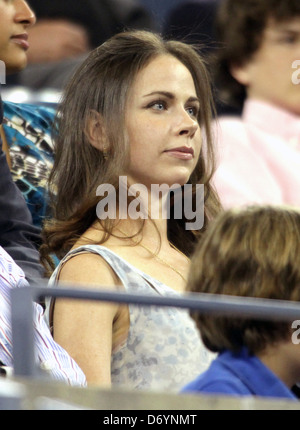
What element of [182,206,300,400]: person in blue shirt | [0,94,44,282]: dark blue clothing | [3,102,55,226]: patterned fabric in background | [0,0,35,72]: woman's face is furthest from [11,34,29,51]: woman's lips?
[182,206,300,400]: person in blue shirt

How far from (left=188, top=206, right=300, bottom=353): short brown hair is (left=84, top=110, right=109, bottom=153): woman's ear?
18.6 inches

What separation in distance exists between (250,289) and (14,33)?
2.97 ft

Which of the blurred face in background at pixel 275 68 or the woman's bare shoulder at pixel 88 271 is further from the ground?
the blurred face in background at pixel 275 68

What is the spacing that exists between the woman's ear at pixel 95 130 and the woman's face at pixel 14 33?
27 cm

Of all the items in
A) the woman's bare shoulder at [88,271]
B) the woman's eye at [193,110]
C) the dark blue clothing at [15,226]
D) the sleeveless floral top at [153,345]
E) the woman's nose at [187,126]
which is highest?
the woman's eye at [193,110]

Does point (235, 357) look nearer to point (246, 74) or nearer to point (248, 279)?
point (248, 279)

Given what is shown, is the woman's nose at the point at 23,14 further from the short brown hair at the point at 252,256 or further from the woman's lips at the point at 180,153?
the short brown hair at the point at 252,256

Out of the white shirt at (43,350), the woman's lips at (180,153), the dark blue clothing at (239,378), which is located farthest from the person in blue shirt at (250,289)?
the woman's lips at (180,153)

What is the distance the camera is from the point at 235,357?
1075 mm

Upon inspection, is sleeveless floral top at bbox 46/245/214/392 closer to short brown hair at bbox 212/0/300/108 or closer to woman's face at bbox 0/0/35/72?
short brown hair at bbox 212/0/300/108

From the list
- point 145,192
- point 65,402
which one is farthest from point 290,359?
point 145,192

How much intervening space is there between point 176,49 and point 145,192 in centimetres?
27

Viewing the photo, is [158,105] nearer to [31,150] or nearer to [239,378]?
[31,150]

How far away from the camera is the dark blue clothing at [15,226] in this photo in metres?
1.71
